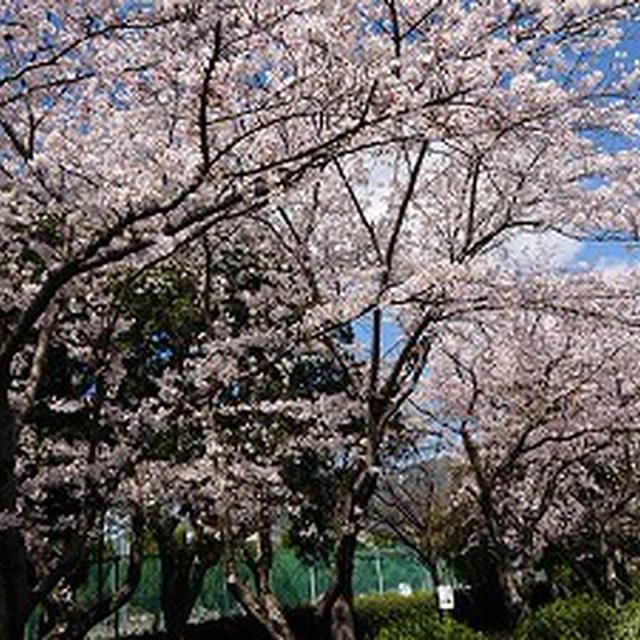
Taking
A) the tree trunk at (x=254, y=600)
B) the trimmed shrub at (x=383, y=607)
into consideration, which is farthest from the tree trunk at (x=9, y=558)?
the trimmed shrub at (x=383, y=607)

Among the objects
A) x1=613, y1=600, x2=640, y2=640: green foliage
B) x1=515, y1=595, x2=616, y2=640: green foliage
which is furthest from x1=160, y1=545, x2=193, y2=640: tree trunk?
x1=613, y1=600, x2=640, y2=640: green foliage

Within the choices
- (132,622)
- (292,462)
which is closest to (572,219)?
(292,462)

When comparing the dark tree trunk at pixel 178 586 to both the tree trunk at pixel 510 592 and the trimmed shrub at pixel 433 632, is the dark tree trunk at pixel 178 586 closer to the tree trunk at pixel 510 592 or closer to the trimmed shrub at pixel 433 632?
the tree trunk at pixel 510 592

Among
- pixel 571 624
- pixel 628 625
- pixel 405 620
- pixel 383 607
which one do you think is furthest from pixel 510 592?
pixel 383 607

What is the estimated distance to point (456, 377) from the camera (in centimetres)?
1377

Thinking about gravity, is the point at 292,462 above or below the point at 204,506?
above

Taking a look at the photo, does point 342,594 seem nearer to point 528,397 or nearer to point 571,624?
point 571,624

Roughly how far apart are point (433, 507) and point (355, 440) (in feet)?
35.7

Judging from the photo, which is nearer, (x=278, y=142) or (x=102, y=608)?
(x=278, y=142)

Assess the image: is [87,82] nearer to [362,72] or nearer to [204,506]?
[362,72]

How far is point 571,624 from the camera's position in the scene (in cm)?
1109

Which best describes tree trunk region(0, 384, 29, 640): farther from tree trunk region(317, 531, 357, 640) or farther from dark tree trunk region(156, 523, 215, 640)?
dark tree trunk region(156, 523, 215, 640)

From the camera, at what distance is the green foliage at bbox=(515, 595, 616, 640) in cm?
1068

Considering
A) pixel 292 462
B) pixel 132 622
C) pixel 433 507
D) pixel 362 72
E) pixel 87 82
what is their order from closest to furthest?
1. pixel 362 72
2. pixel 87 82
3. pixel 292 462
4. pixel 132 622
5. pixel 433 507
